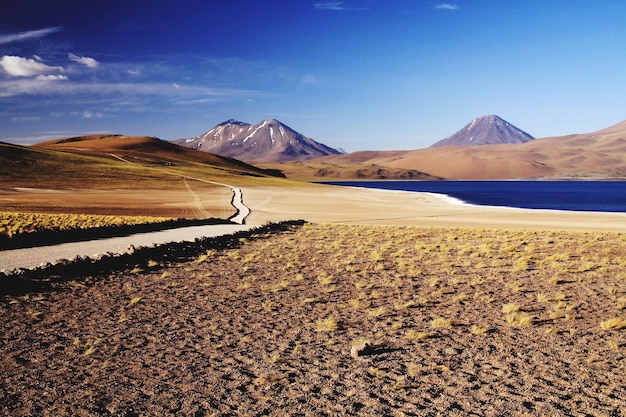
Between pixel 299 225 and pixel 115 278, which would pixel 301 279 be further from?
pixel 299 225

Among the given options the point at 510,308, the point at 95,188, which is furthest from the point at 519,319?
the point at 95,188

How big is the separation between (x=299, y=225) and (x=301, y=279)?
1613cm

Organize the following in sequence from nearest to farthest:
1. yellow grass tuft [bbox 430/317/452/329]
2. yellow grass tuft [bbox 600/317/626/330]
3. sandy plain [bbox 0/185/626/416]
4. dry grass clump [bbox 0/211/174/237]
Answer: sandy plain [bbox 0/185/626/416], yellow grass tuft [bbox 600/317/626/330], yellow grass tuft [bbox 430/317/452/329], dry grass clump [bbox 0/211/174/237]

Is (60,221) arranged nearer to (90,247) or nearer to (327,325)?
(90,247)

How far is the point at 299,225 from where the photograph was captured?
29.5 meters

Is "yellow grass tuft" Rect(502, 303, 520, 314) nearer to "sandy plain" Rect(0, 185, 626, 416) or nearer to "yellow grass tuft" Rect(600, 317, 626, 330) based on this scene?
"sandy plain" Rect(0, 185, 626, 416)

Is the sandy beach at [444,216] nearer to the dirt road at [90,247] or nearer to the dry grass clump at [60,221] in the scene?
the dry grass clump at [60,221]

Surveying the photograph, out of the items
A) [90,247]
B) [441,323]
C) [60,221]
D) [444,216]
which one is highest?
[441,323]

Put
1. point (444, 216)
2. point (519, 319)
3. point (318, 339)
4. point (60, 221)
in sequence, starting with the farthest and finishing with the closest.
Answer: point (444, 216) < point (60, 221) < point (519, 319) < point (318, 339)

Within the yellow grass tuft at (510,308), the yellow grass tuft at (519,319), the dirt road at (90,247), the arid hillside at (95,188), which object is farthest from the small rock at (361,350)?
the arid hillside at (95,188)

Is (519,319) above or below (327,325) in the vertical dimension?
above

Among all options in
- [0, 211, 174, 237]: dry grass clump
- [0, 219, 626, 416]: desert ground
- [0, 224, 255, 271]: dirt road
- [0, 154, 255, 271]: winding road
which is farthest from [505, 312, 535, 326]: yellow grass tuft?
[0, 211, 174, 237]: dry grass clump

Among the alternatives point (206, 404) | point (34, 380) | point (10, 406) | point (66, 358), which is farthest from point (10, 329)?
point (206, 404)

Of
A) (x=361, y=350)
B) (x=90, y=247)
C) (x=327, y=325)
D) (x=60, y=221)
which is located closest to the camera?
(x=361, y=350)
